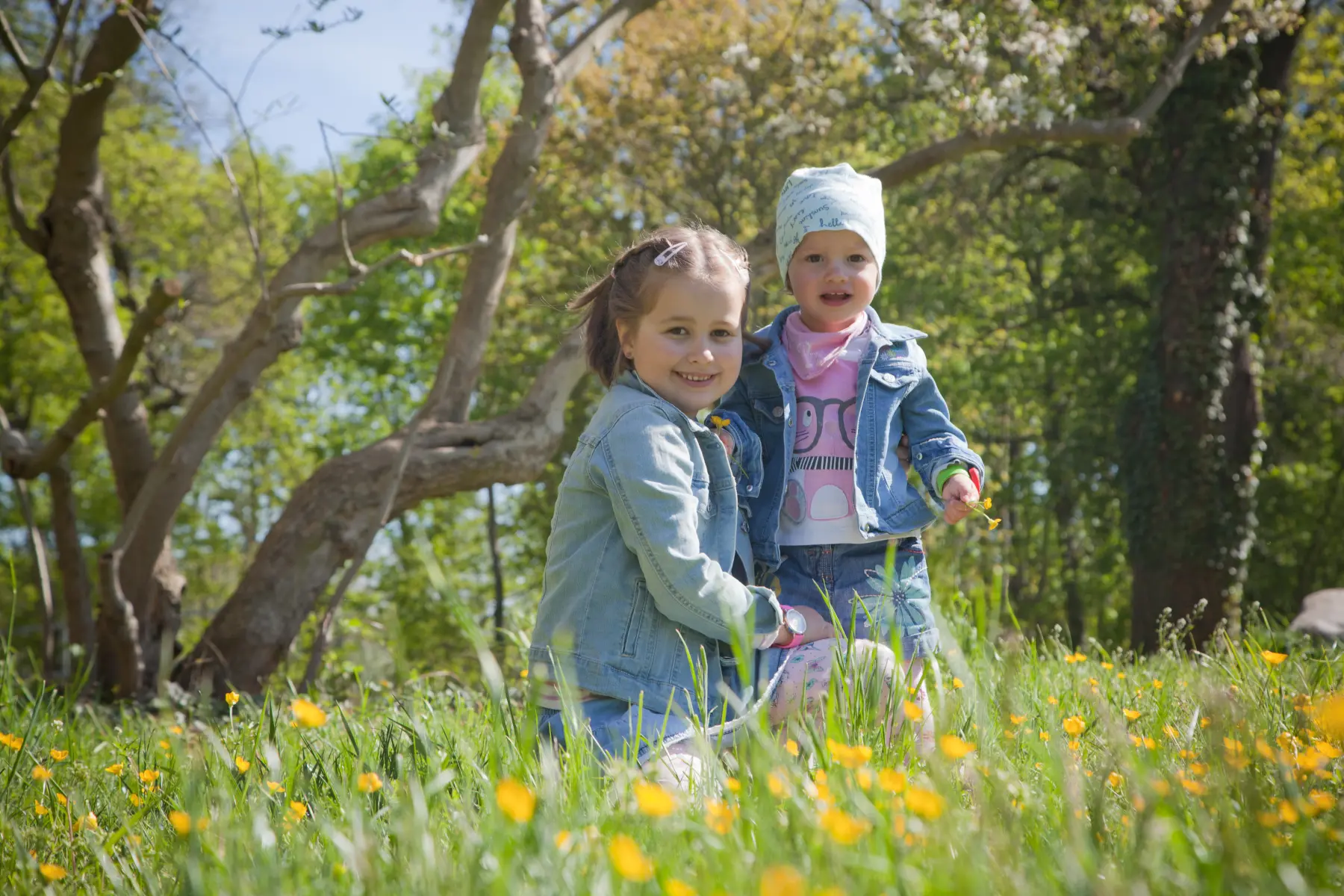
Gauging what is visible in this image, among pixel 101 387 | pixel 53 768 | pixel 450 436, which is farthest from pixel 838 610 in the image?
pixel 101 387

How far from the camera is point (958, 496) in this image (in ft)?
8.98

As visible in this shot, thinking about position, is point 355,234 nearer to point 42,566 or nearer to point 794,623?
point 42,566

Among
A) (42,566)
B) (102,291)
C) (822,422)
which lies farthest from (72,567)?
(822,422)

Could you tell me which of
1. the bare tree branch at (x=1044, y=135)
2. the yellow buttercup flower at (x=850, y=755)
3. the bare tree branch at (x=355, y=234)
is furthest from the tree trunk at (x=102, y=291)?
the yellow buttercup flower at (x=850, y=755)

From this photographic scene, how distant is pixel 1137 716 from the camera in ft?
8.14

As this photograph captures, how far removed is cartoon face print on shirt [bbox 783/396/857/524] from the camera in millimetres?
2859

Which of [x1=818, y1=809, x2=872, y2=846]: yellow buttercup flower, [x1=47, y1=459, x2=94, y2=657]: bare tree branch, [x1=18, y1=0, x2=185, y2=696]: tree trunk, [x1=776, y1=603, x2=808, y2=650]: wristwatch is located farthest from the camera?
[x1=47, y1=459, x2=94, y2=657]: bare tree branch

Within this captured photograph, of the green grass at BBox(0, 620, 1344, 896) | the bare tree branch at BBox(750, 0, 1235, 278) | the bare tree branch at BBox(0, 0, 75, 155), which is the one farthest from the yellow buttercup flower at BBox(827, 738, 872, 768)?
the bare tree branch at BBox(0, 0, 75, 155)

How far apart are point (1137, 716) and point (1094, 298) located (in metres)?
11.7

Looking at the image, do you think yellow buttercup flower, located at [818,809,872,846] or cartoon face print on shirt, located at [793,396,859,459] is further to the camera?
cartoon face print on shirt, located at [793,396,859,459]

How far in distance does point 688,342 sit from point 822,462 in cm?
53

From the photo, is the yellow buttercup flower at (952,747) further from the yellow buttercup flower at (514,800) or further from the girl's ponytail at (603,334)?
the girl's ponytail at (603,334)

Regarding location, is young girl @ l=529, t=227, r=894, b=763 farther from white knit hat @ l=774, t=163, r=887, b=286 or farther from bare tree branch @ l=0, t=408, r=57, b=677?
bare tree branch @ l=0, t=408, r=57, b=677

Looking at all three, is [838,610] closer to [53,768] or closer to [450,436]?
[53,768]
